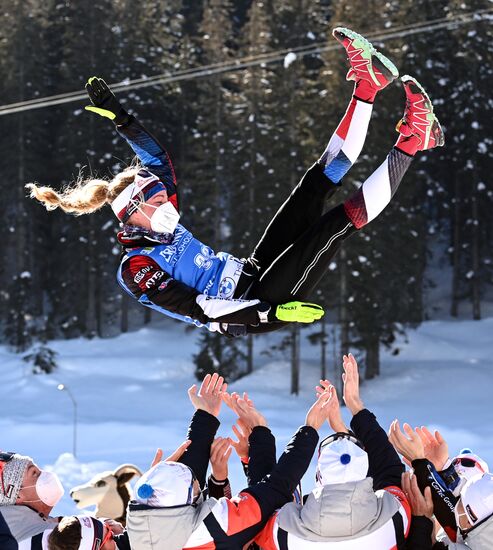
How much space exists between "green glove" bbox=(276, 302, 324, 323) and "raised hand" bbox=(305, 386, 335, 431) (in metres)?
0.55

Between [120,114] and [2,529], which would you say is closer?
[2,529]

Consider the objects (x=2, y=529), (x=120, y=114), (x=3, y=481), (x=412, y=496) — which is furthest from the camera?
(x=120, y=114)

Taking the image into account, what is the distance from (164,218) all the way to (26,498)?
172 cm

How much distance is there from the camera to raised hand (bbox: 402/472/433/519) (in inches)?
136

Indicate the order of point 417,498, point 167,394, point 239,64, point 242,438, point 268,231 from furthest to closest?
point 167,394 → point 239,64 → point 268,231 → point 242,438 → point 417,498

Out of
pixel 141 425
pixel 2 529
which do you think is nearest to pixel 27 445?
pixel 141 425

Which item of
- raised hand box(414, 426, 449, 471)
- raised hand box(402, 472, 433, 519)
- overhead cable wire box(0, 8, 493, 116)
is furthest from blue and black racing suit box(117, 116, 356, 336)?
overhead cable wire box(0, 8, 493, 116)

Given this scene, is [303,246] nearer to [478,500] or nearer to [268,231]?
Answer: [268,231]

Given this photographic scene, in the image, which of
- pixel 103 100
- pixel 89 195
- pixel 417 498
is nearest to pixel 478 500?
pixel 417 498

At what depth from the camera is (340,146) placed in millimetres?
4930

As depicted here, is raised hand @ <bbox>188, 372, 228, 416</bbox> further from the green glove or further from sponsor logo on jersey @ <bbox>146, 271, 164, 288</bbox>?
sponsor logo on jersey @ <bbox>146, 271, 164, 288</bbox>

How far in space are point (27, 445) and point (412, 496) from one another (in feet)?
52.4

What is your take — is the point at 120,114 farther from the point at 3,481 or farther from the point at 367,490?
the point at 367,490

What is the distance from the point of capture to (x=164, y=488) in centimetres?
335
